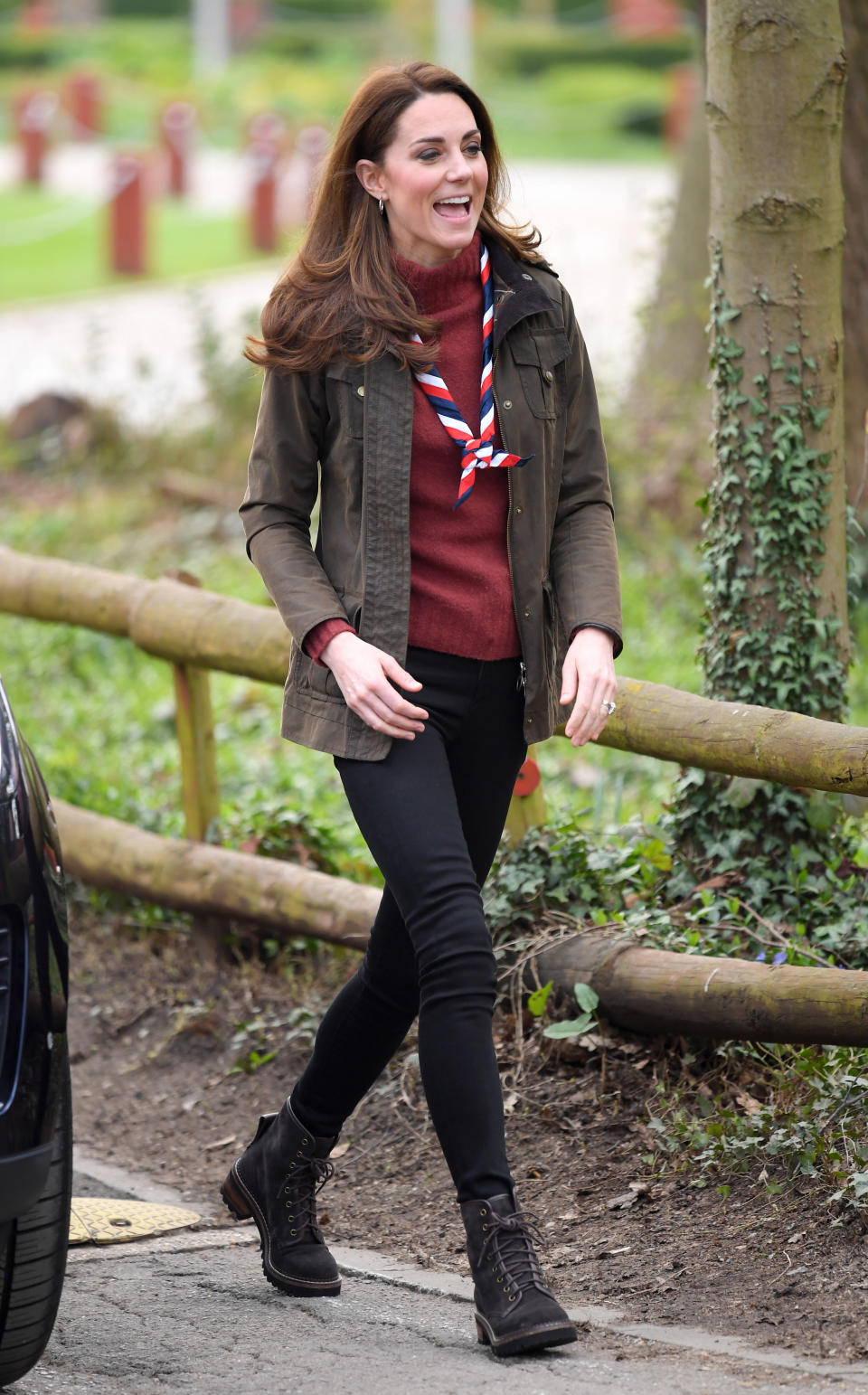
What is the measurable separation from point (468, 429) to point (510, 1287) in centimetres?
142

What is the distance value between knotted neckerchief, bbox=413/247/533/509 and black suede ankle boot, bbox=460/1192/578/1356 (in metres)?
1.18

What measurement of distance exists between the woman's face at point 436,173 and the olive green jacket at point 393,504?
0.49 feet

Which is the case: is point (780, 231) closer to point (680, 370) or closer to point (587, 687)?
point (587, 687)

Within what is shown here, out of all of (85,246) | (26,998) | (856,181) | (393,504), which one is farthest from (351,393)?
(85,246)

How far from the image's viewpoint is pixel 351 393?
3066mm

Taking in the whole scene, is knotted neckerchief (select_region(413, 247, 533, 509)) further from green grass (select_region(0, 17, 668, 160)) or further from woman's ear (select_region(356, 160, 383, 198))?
green grass (select_region(0, 17, 668, 160))

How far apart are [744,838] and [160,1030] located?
5.93ft

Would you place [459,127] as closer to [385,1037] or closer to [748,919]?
[385,1037]

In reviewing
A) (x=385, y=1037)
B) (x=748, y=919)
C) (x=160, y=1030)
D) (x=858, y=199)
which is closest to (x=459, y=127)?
(x=385, y=1037)

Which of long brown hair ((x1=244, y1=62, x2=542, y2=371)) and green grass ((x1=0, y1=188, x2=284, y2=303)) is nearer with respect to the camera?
long brown hair ((x1=244, y1=62, x2=542, y2=371))

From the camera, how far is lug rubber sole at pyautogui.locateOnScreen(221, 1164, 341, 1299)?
3.32 metres

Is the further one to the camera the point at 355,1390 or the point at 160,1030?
the point at 160,1030

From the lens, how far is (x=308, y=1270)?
10.9ft

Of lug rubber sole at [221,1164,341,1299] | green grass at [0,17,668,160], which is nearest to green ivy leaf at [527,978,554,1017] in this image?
lug rubber sole at [221,1164,341,1299]
